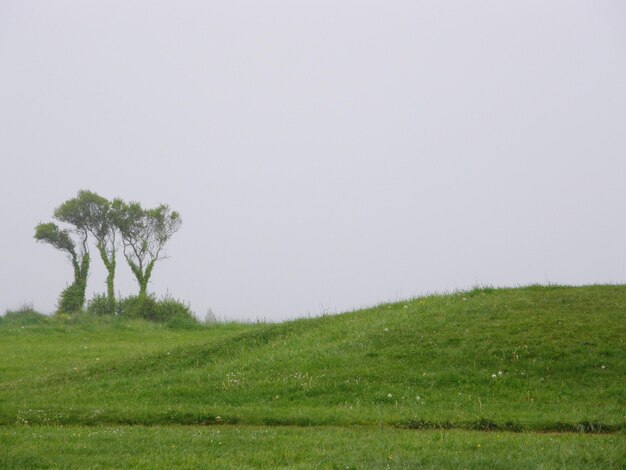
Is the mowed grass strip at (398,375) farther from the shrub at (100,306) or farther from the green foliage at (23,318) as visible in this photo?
the shrub at (100,306)

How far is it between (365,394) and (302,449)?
4537mm

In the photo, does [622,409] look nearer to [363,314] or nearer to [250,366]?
[250,366]

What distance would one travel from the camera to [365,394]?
14758 millimetres

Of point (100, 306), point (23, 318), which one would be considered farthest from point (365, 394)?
point (100, 306)

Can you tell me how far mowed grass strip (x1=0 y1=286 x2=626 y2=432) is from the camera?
13.4 m

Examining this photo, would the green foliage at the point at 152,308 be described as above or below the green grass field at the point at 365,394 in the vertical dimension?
above

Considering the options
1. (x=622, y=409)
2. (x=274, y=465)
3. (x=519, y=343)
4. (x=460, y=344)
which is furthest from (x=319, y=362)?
(x=274, y=465)

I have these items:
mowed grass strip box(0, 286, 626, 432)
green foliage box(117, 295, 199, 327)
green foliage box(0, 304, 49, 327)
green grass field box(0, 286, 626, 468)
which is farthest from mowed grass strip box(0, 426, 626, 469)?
green foliage box(117, 295, 199, 327)

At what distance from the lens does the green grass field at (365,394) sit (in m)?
10.2

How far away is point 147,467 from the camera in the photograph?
9438 mm

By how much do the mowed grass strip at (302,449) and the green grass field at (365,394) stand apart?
31 mm

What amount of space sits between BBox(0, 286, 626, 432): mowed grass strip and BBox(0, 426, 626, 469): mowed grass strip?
49.4 inches

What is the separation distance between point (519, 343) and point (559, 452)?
6940 millimetres

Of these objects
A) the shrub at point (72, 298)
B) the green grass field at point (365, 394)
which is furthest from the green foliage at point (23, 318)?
the green grass field at point (365, 394)
